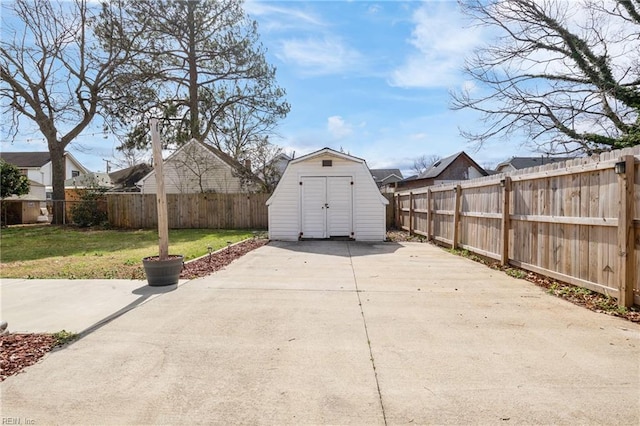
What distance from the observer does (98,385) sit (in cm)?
259

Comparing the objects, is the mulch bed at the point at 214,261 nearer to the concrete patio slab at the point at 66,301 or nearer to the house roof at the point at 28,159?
the concrete patio slab at the point at 66,301

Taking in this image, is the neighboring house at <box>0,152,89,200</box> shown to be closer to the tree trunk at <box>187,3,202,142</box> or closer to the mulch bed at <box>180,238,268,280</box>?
the tree trunk at <box>187,3,202,142</box>

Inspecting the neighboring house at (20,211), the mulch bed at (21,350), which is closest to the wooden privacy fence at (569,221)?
the mulch bed at (21,350)

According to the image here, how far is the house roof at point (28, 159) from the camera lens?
3297cm

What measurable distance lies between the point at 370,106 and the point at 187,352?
→ 14.6 metres

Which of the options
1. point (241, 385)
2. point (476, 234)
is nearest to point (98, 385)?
point (241, 385)

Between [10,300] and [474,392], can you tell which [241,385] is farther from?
[10,300]

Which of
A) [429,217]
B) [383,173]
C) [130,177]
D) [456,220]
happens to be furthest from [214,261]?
[383,173]

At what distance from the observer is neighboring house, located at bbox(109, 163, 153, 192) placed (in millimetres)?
27375

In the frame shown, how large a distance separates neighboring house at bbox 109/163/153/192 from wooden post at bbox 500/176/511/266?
2732cm

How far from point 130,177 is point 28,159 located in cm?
1237

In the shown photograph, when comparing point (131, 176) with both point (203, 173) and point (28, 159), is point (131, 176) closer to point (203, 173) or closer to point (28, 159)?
point (28, 159)

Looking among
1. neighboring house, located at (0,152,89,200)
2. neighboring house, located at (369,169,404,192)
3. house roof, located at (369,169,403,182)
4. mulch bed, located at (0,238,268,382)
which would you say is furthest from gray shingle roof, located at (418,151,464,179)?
neighboring house, located at (0,152,89,200)

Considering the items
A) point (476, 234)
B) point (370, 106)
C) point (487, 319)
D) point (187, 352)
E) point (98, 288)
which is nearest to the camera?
point (187, 352)
